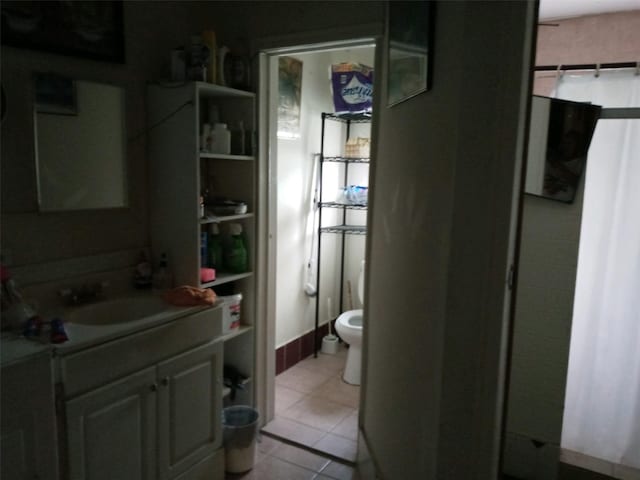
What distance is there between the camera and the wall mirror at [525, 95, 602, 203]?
2.01 meters

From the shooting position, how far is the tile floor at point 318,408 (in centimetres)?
246

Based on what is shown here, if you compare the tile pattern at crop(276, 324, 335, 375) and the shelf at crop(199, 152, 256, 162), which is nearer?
the shelf at crop(199, 152, 256, 162)

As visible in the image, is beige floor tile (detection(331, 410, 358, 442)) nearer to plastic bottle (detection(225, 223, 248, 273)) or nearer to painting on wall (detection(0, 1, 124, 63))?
plastic bottle (detection(225, 223, 248, 273))

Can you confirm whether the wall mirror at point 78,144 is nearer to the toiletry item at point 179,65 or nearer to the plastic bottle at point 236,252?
the toiletry item at point 179,65

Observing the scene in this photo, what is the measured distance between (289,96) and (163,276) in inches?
58.6

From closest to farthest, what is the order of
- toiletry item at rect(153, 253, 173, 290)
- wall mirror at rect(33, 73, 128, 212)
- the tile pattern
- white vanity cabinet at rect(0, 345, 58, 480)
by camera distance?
1. white vanity cabinet at rect(0, 345, 58, 480)
2. wall mirror at rect(33, 73, 128, 212)
3. toiletry item at rect(153, 253, 173, 290)
4. the tile pattern

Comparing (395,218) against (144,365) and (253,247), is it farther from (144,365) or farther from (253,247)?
(144,365)

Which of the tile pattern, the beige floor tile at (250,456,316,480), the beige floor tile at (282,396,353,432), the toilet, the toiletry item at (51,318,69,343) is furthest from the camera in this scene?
the tile pattern

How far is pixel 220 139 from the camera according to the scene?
7.04 feet

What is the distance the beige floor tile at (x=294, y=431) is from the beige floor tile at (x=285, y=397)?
117mm

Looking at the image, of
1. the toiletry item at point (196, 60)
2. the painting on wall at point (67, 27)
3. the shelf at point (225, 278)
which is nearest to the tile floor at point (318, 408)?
the shelf at point (225, 278)

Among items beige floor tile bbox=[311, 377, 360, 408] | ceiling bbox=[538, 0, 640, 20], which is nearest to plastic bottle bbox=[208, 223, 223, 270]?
beige floor tile bbox=[311, 377, 360, 408]

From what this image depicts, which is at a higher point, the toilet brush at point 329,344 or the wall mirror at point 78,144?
the wall mirror at point 78,144

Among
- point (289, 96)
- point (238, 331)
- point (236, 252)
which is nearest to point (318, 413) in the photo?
point (238, 331)
